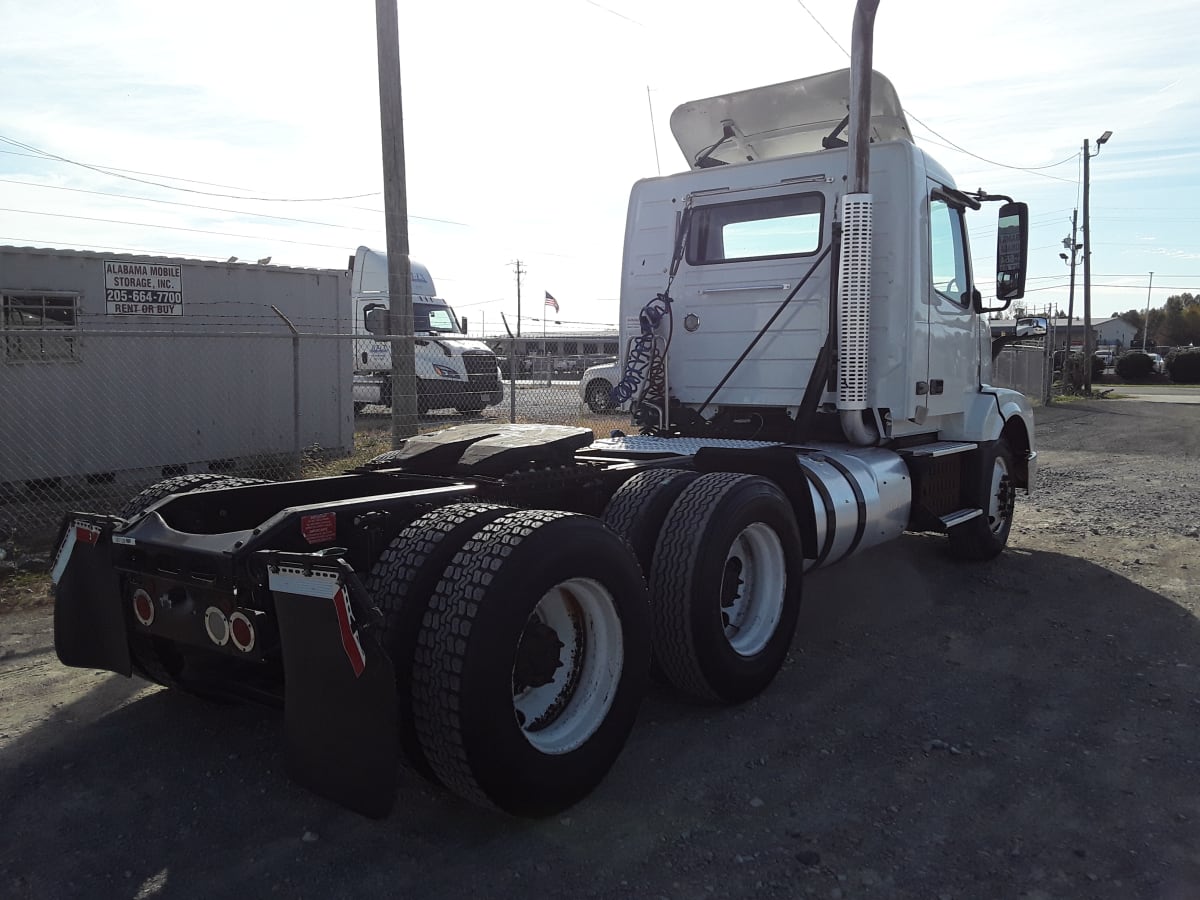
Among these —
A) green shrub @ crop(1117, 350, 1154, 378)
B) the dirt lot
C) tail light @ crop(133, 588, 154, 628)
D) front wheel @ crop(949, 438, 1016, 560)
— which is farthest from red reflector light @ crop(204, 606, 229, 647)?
green shrub @ crop(1117, 350, 1154, 378)

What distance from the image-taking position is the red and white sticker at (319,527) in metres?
3.13

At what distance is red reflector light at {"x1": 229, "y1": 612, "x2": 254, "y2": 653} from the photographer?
301 centimetres

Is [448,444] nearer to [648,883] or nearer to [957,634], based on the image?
[648,883]

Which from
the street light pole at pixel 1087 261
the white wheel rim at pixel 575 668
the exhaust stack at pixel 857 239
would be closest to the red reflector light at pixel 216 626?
the white wheel rim at pixel 575 668

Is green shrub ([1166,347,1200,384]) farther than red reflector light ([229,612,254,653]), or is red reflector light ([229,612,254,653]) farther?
green shrub ([1166,347,1200,384])

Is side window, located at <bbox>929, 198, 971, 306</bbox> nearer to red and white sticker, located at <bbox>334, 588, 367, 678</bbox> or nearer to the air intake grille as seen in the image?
the air intake grille

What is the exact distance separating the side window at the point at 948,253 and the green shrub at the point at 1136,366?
49.7m

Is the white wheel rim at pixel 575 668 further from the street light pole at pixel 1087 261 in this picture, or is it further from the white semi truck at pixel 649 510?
the street light pole at pixel 1087 261

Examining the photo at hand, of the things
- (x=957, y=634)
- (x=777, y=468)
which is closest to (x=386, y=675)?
(x=777, y=468)

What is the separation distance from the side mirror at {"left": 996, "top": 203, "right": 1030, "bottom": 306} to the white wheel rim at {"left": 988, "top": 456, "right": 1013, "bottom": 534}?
1.35 meters

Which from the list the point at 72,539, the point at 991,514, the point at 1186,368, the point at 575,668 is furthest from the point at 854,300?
the point at 1186,368

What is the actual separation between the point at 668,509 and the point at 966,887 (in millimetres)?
1960

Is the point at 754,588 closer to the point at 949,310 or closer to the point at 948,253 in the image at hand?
the point at 949,310

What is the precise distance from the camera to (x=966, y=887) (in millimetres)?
2789
